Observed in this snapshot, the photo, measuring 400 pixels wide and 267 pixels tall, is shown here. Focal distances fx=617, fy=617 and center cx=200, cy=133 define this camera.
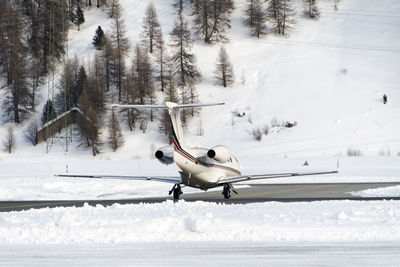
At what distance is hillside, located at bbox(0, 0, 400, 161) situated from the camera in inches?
3147

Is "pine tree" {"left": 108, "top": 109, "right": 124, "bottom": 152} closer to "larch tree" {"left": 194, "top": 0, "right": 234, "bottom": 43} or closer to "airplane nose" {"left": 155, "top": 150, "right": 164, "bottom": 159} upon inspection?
"larch tree" {"left": 194, "top": 0, "right": 234, "bottom": 43}

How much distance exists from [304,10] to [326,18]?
197 inches

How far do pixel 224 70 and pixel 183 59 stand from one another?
7.36 m

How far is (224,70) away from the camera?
9369cm

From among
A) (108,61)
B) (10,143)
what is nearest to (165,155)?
(10,143)

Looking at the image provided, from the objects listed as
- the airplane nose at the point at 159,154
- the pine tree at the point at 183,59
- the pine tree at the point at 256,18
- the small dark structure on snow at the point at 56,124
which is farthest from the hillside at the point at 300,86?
the airplane nose at the point at 159,154

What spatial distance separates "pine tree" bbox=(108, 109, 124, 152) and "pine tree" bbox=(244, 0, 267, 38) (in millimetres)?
35444

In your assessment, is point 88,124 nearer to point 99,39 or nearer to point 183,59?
point 183,59

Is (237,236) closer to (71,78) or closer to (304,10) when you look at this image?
(71,78)

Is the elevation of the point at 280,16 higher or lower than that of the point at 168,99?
higher

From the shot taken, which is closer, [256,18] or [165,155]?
[165,155]

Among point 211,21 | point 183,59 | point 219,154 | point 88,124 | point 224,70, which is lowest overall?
point 219,154

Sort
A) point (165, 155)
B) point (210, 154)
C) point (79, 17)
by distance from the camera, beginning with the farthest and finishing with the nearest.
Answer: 1. point (79, 17)
2. point (210, 154)
3. point (165, 155)

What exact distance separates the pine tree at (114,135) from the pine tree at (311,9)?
4792cm
